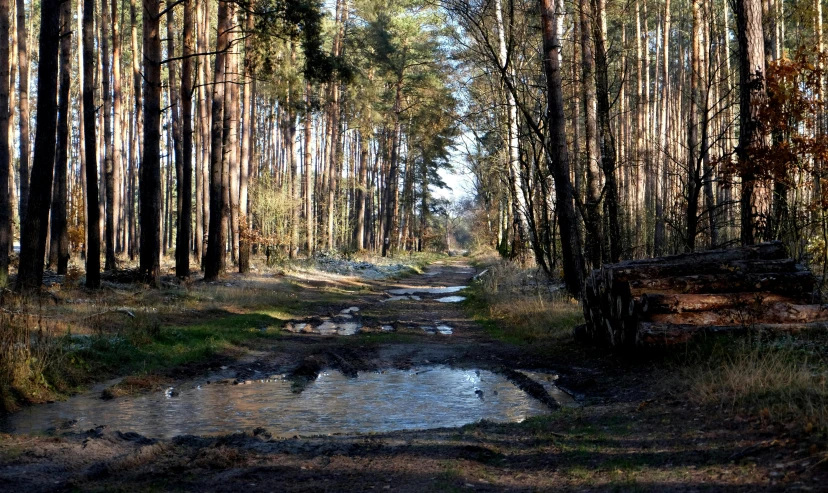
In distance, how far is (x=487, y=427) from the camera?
6.22 meters

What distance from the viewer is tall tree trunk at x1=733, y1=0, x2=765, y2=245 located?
440 inches

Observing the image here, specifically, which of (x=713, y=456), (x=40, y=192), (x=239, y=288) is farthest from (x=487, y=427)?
(x=239, y=288)

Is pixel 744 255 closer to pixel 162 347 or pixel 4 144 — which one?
pixel 162 347

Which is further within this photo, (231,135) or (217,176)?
(231,135)

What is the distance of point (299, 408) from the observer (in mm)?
7371

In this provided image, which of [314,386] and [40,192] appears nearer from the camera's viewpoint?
[314,386]

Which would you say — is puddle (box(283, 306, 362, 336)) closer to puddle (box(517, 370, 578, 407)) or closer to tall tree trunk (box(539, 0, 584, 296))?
tall tree trunk (box(539, 0, 584, 296))

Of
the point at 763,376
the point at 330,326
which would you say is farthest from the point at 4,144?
the point at 763,376

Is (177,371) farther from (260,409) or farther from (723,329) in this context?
(723,329)

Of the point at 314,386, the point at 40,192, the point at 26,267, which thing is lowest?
the point at 314,386

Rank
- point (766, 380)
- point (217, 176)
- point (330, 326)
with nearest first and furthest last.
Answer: point (766, 380), point (330, 326), point (217, 176)

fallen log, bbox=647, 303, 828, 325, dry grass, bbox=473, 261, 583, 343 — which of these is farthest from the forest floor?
dry grass, bbox=473, 261, 583, 343

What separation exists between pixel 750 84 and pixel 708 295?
4.70 meters

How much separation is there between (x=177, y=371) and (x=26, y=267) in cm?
647
